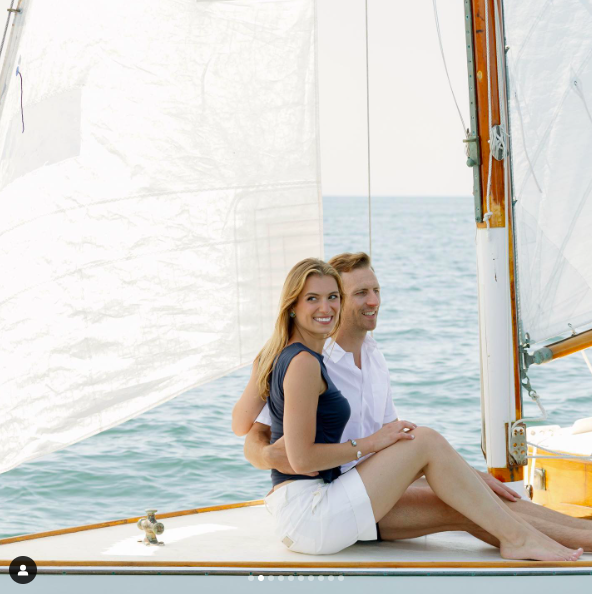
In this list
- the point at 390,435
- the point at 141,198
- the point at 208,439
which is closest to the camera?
the point at 390,435

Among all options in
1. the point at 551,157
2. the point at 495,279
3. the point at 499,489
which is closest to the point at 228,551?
the point at 499,489

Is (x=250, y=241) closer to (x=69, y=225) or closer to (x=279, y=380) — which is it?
(x=69, y=225)

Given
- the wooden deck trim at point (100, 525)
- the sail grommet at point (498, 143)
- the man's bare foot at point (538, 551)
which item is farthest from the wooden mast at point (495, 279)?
the wooden deck trim at point (100, 525)

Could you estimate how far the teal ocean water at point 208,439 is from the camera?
5.70 meters

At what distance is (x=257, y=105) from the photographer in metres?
3.19

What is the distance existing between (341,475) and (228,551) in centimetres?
33

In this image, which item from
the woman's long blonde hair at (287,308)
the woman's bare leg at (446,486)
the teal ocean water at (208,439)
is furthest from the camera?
the teal ocean water at (208,439)

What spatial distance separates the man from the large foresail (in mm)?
524

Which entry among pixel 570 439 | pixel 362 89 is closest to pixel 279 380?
pixel 570 439

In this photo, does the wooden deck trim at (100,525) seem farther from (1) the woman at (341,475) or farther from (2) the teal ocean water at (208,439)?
(2) the teal ocean water at (208,439)

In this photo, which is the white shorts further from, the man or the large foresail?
the large foresail

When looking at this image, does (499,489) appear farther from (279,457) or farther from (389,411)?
(279,457)

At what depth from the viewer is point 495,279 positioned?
111 inches

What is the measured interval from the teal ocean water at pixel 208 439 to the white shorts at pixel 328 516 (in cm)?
316
